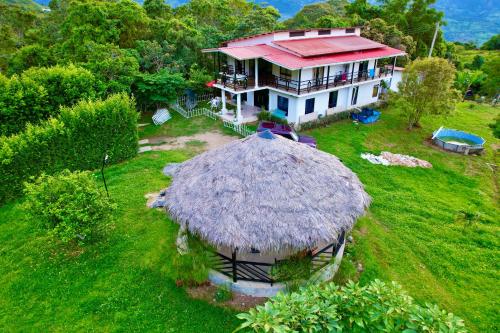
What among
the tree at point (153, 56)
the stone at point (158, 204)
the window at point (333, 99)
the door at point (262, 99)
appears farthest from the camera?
the tree at point (153, 56)

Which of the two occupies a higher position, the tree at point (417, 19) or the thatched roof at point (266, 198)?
the tree at point (417, 19)

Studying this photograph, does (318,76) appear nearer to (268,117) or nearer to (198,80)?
(268,117)

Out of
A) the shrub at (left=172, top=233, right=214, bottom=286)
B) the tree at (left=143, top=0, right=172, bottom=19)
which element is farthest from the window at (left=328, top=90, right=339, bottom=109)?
the tree at (left=143, top=0, right=172, bottom=19)

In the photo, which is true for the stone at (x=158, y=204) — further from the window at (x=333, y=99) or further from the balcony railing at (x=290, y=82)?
the window at (x=333, y=99)

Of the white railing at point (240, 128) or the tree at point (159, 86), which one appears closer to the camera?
the white railing at point (240, 128)

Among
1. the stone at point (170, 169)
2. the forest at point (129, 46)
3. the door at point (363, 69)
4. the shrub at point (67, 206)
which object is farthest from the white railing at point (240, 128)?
the shrub at point (67, 206)
